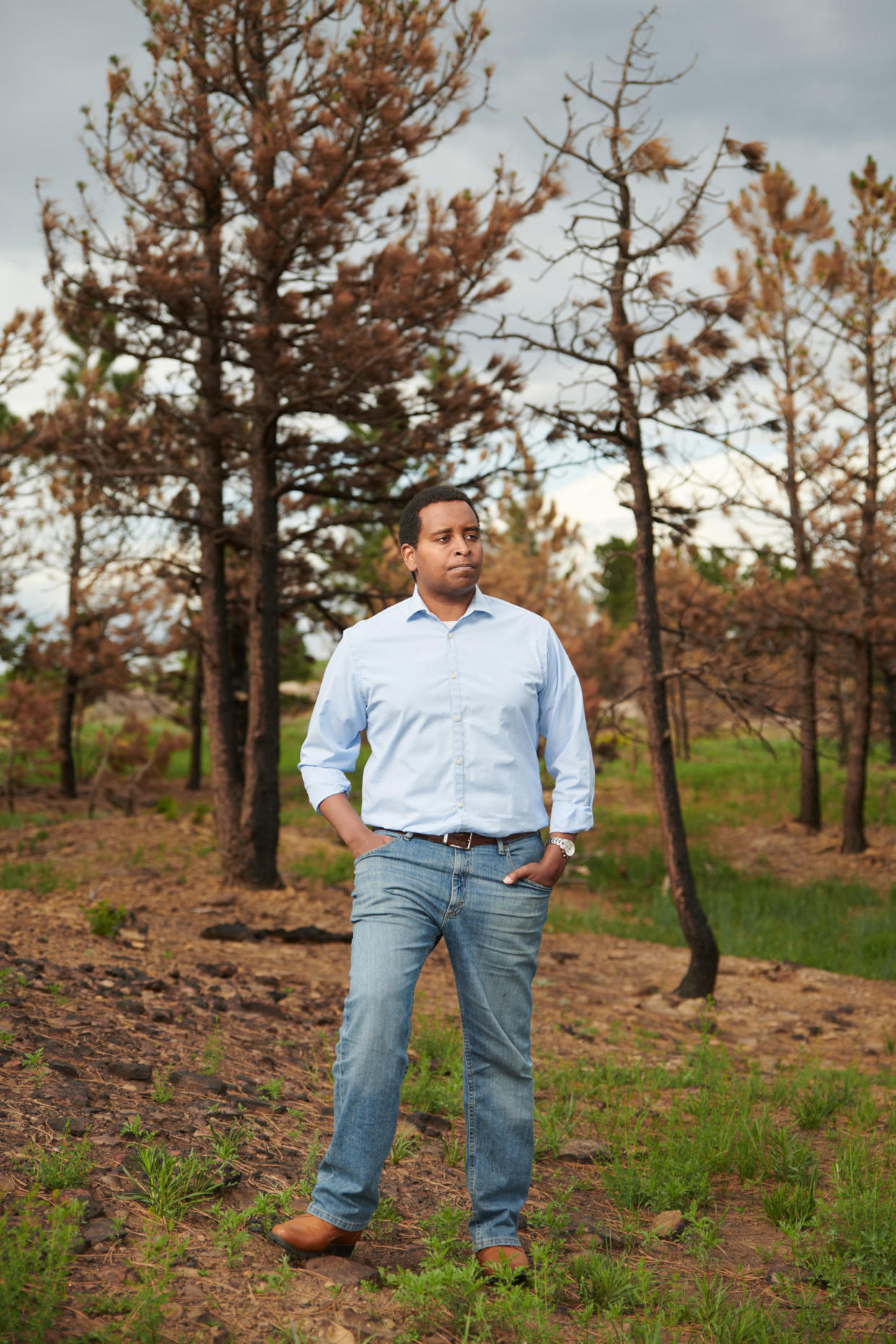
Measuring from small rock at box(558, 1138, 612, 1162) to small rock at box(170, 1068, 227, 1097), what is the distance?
1391mm

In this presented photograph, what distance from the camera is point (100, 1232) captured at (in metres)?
2.92

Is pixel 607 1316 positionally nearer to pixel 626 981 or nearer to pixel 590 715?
pixel 626 981

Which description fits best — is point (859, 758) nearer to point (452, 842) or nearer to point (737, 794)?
point (737, 794)

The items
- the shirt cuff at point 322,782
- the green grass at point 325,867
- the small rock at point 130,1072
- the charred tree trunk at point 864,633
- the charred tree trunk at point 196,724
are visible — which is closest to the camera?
the shirt cuff at point 322,782

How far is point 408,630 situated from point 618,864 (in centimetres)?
Answer: 1295

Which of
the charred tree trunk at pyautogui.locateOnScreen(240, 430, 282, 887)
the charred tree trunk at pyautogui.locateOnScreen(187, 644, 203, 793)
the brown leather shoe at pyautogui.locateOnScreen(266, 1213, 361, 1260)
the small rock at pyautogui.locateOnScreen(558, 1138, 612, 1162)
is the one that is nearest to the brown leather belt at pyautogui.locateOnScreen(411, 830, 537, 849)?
the brown leather shoe at pyautogui.locateOnScreen(266, 1213, 361, 1260)

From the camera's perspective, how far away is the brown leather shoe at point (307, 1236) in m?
2.85

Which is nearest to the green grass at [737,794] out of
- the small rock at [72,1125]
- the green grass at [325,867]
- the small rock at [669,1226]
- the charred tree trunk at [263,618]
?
the green grass at [325,867]

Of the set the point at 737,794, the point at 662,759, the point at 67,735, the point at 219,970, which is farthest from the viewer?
the point at 737,794

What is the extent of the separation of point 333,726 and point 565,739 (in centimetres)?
68

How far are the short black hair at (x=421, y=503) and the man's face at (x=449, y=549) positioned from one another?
0.04 ft

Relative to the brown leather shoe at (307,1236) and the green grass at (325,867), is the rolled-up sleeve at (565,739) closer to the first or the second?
the brown leather shoe at (307,1236)

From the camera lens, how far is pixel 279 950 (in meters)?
8.28

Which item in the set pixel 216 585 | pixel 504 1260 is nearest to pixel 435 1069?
pixel 504 1260
